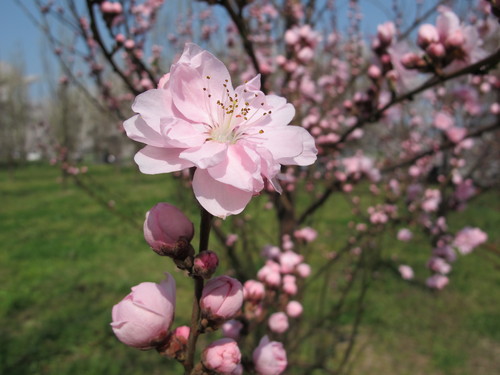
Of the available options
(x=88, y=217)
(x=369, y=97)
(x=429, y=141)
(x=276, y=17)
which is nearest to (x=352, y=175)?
(x=369, y=97)

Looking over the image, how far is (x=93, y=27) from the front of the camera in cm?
158

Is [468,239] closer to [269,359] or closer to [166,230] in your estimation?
[269,359]

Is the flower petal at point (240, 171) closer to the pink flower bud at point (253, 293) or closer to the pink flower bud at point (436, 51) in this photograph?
the pink flower bud at point (253, 293)

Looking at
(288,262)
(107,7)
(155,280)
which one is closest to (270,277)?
(288,262)

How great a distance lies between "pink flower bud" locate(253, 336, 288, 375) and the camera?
34.8 inches

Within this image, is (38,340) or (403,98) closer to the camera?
(403,98)

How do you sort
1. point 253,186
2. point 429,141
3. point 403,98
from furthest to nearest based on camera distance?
point 429,141
point 403,98
point 253,186

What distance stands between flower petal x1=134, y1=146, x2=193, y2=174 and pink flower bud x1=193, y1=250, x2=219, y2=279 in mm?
158

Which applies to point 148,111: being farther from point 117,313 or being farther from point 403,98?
point 403,98

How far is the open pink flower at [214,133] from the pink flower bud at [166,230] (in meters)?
0.10

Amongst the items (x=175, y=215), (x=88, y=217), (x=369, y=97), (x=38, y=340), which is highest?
(x=175, y=215)

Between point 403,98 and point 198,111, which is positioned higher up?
point 198,111

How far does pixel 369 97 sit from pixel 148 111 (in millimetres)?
1525

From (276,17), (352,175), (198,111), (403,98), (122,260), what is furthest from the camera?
(122,260)
